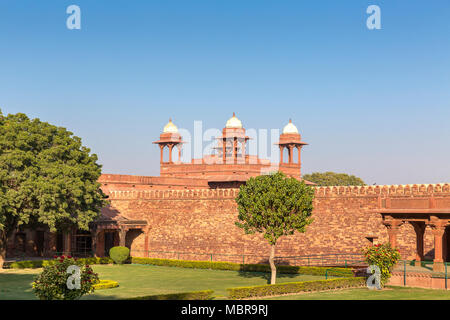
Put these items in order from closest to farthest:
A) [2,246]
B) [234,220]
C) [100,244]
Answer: [2,246] < [234,220] < [100,244]

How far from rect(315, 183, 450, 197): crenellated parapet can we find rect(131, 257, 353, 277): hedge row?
5402 mm

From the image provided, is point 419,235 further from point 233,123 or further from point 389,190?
point 233,123

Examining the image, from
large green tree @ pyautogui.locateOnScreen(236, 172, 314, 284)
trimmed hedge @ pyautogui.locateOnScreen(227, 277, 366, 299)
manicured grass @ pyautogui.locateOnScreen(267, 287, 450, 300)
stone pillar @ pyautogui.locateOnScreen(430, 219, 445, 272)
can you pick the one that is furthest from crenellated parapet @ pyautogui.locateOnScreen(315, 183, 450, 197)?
manicured grass @ pyautogui.locateOnScreen(267, 287, 450, 300)

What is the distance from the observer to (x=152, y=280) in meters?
34.3

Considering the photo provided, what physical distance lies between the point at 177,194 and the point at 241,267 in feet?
33.5

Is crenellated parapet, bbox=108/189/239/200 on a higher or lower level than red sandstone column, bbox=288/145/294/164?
lower

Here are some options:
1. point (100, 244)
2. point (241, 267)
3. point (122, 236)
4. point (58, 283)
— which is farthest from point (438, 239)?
point (100, 244)

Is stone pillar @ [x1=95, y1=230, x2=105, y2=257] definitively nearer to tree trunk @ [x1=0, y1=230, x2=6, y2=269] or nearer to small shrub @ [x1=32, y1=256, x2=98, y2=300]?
tree trunk @ [x1=0, y1=230, x2=6, y2=269]

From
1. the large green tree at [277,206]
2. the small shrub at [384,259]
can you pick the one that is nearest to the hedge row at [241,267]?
the large green tree at [277,206]

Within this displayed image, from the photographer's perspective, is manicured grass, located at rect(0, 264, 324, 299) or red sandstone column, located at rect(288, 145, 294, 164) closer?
manicured grass, located at rect(0, 264, 324, 299)

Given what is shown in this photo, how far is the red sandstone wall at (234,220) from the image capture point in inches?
1470

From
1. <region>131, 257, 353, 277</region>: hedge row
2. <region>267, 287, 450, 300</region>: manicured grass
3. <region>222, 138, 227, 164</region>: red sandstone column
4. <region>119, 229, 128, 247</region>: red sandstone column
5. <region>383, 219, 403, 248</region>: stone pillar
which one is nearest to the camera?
<region>267, 287, 450, 300</region>: manicured grass

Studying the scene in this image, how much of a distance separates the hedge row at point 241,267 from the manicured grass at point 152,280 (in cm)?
50

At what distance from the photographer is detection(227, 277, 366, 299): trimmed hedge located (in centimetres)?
2515
